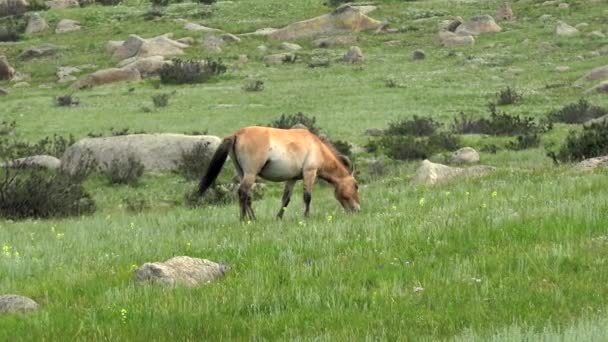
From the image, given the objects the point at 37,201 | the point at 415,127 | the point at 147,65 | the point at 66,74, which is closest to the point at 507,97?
the point at 415,127

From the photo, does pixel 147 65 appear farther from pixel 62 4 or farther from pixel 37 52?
pixel 62 4

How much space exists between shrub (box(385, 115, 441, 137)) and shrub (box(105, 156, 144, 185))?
811 cm

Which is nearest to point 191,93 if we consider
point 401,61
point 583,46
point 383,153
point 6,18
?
point 401,61

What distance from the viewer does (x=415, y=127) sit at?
2647 cm

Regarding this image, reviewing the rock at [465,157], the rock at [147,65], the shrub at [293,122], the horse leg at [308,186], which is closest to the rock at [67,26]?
the rock at [147,65]

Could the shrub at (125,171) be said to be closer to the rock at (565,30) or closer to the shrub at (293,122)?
the shrub at (293,122)

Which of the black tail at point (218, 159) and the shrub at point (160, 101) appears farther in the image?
the shrub at point (160, 101)

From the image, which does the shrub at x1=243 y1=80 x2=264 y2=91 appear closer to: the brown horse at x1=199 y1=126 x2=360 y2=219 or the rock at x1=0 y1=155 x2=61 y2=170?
the rock at x1=0 y1=155 x2=61 y2=170

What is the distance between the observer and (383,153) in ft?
78.2

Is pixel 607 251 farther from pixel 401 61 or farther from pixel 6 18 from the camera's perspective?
pixel 6 18

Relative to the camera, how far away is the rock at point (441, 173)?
16.9m

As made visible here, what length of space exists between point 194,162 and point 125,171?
1.71 m

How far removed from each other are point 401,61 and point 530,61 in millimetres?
6165

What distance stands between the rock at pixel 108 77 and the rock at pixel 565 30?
2097 centimetres
